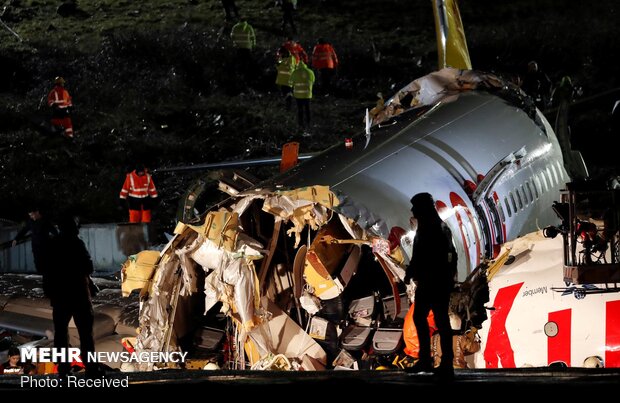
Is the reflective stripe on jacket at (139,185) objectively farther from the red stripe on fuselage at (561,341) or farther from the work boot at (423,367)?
the work boot at (423,367)

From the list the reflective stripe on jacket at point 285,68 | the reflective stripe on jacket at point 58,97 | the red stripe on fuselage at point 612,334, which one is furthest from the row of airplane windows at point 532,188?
the reflective stripe on jacket at point 58,97

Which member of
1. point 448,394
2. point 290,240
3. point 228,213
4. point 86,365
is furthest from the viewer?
point 290,240

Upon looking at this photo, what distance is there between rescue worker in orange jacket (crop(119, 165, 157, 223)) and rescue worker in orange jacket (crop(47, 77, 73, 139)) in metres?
10.1

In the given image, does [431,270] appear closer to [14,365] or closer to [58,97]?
[14,365]

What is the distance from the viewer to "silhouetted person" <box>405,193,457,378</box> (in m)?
11.8

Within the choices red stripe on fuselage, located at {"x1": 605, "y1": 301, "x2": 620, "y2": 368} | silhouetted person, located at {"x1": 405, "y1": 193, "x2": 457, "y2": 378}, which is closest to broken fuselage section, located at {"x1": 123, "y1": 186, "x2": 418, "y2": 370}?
red stripe on fuselage, located at {"x1": 605, "y1": 301, "x2": 620, "y2": 368}

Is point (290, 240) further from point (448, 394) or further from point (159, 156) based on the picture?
point (159, 156)

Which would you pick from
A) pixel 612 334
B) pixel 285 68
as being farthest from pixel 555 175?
pixel 285 68

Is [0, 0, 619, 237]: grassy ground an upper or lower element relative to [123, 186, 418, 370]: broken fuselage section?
upper

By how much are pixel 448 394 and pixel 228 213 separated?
5.93 m

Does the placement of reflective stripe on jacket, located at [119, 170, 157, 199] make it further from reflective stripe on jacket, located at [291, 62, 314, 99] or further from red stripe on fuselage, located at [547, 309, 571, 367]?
red stripe on fuselage, located at [547, 309, 571, 367]

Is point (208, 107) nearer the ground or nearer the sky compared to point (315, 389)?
nearer the sky

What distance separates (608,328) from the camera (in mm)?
14195

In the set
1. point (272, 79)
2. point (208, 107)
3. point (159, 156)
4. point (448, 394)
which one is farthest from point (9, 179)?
point (448, 394)
